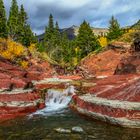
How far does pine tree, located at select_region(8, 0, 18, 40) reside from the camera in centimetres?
10772

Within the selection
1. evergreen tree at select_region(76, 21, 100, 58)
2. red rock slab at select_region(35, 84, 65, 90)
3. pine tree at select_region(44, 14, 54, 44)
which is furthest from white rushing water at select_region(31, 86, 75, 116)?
pine tree at select_region(44, 14, 54, 44)

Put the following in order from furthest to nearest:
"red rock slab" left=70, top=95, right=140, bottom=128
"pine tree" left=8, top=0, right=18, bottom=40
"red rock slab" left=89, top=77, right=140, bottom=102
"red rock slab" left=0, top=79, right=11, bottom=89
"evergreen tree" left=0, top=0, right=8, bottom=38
→ "pine tree" left=8, top=0, right=18, bottom=40, "evergreen tree" left=0, top=0, right=8, bottom=38, "red rock slab" left=0, top=79, right=11, bottom=89, "red rock slab" left=89, top=77, right=140, bottom=102, "red rock slab" left=70, top=95, right=140, bottom=128

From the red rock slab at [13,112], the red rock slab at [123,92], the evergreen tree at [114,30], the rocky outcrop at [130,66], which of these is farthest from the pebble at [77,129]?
the evergreen tree at [114,30]

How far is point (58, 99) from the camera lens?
4034 centimetres

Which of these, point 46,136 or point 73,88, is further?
point 73,88

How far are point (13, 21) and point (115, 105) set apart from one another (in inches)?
3388

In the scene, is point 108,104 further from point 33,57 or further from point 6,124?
point 33,57

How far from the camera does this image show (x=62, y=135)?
23.3m

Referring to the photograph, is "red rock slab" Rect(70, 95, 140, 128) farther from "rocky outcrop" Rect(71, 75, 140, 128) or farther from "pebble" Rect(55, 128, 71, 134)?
"pebble" Rect(55, 128, 71, 134)

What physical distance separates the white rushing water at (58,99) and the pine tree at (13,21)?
6905 cm

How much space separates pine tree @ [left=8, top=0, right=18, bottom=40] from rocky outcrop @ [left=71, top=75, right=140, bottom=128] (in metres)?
77.5

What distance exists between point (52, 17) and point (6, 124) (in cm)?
11750

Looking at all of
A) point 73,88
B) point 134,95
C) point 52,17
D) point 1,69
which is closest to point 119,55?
point 73,88

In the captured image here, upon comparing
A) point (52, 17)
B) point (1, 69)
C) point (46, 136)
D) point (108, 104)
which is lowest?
point (46, 136)
